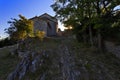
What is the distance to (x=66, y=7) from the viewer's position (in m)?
16.5

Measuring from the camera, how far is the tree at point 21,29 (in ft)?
86.6

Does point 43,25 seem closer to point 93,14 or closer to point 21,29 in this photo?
point 21,29

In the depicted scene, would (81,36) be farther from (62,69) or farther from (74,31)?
(62,69)

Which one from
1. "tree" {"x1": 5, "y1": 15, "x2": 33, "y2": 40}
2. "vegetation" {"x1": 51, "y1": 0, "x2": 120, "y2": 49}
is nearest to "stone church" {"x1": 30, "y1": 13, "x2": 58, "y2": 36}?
"tree" {"x1": 5, "y1": 15, "x2": 33, "y2": 40}

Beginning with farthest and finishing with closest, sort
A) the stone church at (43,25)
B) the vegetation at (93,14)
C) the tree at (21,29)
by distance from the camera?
the stone church at (43,25)
the tree at (21,29)
the vegetation at (93,14)

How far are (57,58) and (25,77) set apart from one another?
3.16 metres

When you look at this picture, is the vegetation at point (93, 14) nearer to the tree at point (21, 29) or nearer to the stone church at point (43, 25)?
the tree at point (21, 29)

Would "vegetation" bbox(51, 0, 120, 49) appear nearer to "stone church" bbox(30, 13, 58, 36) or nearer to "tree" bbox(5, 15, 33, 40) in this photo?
"tree" bbox(5, 15, 33, 40)

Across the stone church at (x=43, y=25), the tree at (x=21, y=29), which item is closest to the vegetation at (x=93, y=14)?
the tree at (x=21, y=29)

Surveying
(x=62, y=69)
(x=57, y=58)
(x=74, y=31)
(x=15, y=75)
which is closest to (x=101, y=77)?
(x=62, y=69)

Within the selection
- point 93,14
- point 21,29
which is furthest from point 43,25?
point 93,14

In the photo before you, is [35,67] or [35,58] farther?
[35,58]

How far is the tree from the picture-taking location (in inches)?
1040

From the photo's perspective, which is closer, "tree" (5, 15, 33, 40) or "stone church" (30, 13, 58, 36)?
"tree" (5, 15, 33, 40)
